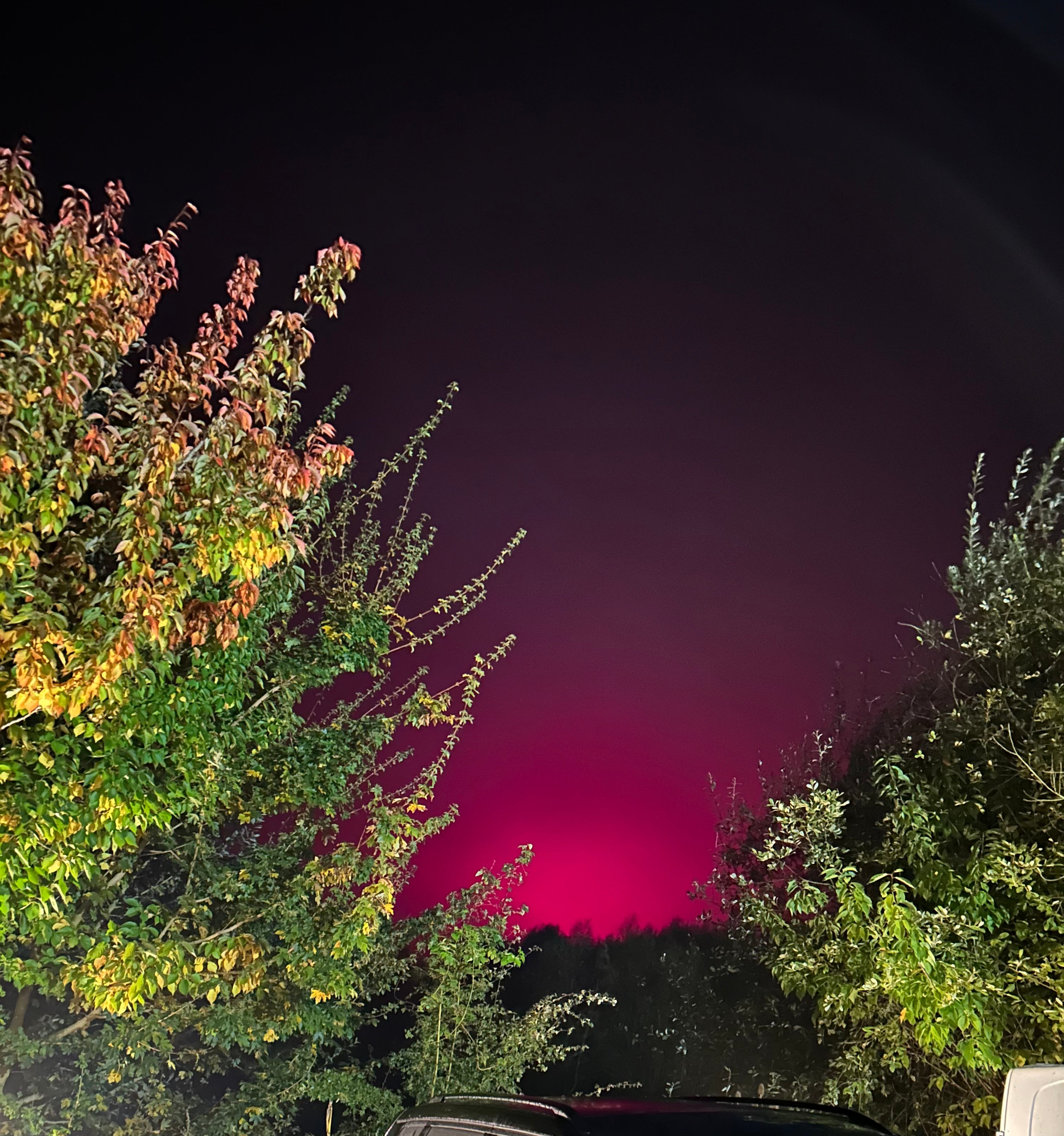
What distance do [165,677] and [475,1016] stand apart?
30.5 ft

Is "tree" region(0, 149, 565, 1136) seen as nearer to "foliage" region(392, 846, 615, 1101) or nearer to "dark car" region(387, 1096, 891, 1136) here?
"foliage" region(392, 846, 615, 1101)

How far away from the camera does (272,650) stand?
10250mm

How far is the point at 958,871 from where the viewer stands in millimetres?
9258

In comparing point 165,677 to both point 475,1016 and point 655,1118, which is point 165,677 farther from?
point 475,1016

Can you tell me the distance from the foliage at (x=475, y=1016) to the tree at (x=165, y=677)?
1477 mm

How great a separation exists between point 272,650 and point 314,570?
127 centimetres

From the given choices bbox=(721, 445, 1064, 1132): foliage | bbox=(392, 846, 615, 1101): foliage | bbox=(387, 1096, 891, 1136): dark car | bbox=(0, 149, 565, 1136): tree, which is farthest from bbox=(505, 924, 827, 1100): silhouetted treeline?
bbox=(387, 1096, 891, 1136): dark car

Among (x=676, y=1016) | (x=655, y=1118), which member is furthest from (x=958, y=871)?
(x=676, y=1016)

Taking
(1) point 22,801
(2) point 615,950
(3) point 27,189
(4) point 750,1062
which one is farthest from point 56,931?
(2) point 615,950

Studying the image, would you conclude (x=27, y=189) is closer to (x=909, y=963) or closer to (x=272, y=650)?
(x=272, y=650)

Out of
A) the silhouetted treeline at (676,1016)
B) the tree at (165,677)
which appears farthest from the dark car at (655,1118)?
the silhouetted treeline at (676,1016)

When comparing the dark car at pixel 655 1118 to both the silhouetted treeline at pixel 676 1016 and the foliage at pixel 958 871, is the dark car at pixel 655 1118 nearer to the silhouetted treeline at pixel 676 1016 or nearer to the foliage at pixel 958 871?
the foliage at pixel 958 871

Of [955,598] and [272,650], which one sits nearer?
[272,650]

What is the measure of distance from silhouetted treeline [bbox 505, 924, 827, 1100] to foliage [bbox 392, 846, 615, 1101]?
86cm
